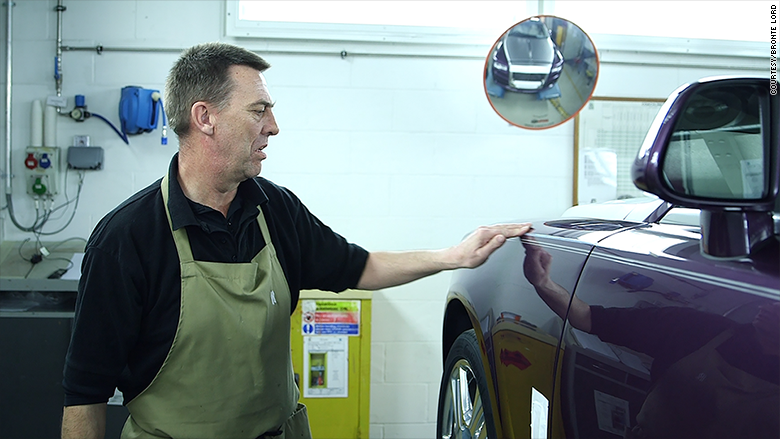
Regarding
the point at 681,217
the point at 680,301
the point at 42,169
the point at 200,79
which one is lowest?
the point at 680,301

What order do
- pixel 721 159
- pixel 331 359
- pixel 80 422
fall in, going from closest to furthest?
1. pixel 721 159
2. pixel 80 422
3. pixel 331 359

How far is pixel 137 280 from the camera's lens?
148cm

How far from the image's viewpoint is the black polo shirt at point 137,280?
4.73ft

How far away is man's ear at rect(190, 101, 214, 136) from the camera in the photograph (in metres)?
1.61

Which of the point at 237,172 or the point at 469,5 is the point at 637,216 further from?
the point at 469,5

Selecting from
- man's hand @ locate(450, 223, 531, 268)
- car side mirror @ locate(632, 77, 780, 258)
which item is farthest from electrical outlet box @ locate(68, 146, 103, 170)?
car side mirror @ locate(632, 77, 780, 258)

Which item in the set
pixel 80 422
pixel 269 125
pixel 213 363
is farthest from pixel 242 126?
pixel 80 422

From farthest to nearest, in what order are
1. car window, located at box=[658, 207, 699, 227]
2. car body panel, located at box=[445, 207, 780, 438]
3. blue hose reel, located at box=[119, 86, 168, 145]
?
blue hose reel, located at box=[119, 86, 168, 145], car window, located at box=[658, 207, 699, 227], car body panel, located at box=[445, 207, 780, 438]

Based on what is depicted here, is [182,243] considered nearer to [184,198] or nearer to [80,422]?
[184,198]

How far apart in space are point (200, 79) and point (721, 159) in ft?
4.16

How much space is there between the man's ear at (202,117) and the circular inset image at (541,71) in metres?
1.85

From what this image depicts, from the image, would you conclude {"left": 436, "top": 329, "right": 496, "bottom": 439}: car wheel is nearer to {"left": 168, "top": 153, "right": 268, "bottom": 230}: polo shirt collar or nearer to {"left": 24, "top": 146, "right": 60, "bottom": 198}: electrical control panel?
{"left": 168, "top": 153, "right": 268, "bottom": 230}: polo shirt collar

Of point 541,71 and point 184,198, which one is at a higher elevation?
point 541,71

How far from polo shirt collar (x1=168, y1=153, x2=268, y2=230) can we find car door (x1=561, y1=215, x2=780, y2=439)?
953 millimetres
